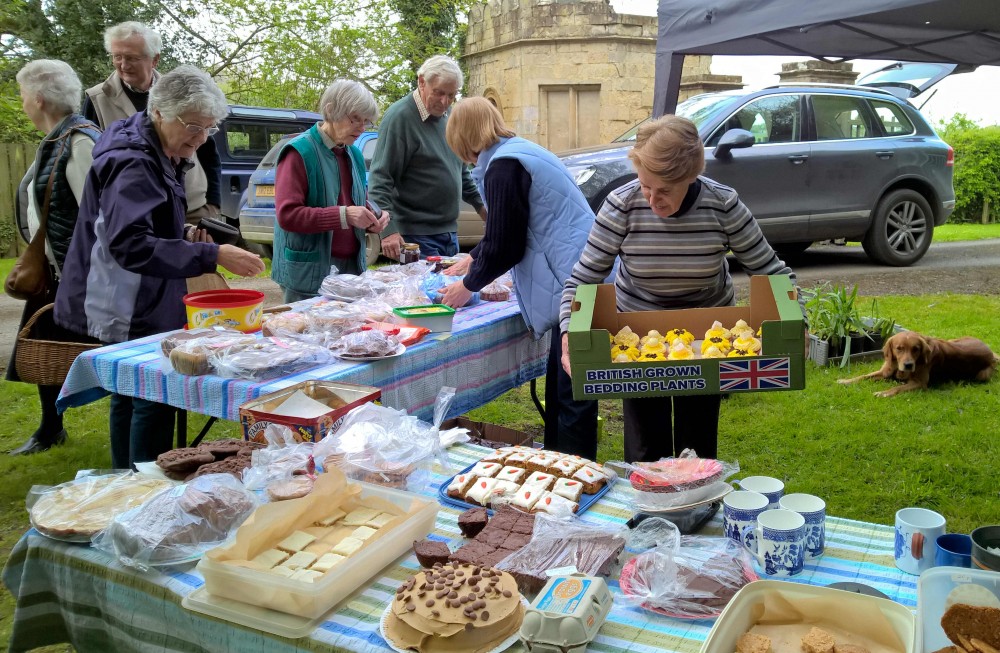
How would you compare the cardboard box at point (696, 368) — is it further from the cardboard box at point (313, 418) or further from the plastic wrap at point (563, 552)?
the cardboard box at point (313, 418)

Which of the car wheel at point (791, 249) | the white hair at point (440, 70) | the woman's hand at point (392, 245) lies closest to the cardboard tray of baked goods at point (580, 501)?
the woman's hand at point (392, 245)

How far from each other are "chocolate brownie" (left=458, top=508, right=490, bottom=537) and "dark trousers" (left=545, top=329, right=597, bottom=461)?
151 cm

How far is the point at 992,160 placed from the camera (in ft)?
50.6

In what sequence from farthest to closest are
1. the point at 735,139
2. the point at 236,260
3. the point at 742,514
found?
1. the point at 735,139
2. the point at 236,260
3. the point at 742,514

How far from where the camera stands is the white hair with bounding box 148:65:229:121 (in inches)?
112

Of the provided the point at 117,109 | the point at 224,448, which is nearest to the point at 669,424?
the point at 224,448

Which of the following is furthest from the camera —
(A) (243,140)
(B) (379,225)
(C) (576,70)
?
(C) (576,70)

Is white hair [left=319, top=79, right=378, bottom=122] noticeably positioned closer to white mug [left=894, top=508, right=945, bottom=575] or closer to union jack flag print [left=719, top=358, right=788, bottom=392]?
union jack flag print [left=719, top=358, right=788, bottom=392]

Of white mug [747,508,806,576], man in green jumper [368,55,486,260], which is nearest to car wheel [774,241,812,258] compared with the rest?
man in green jumper [368,55,486,260]

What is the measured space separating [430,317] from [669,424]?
100 cm

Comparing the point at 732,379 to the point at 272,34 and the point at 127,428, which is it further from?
the point at 272,34

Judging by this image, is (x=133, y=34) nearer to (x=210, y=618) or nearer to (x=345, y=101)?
(x=345, y=101)

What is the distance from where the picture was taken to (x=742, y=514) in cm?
170

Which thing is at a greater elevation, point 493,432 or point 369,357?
point 369,357
